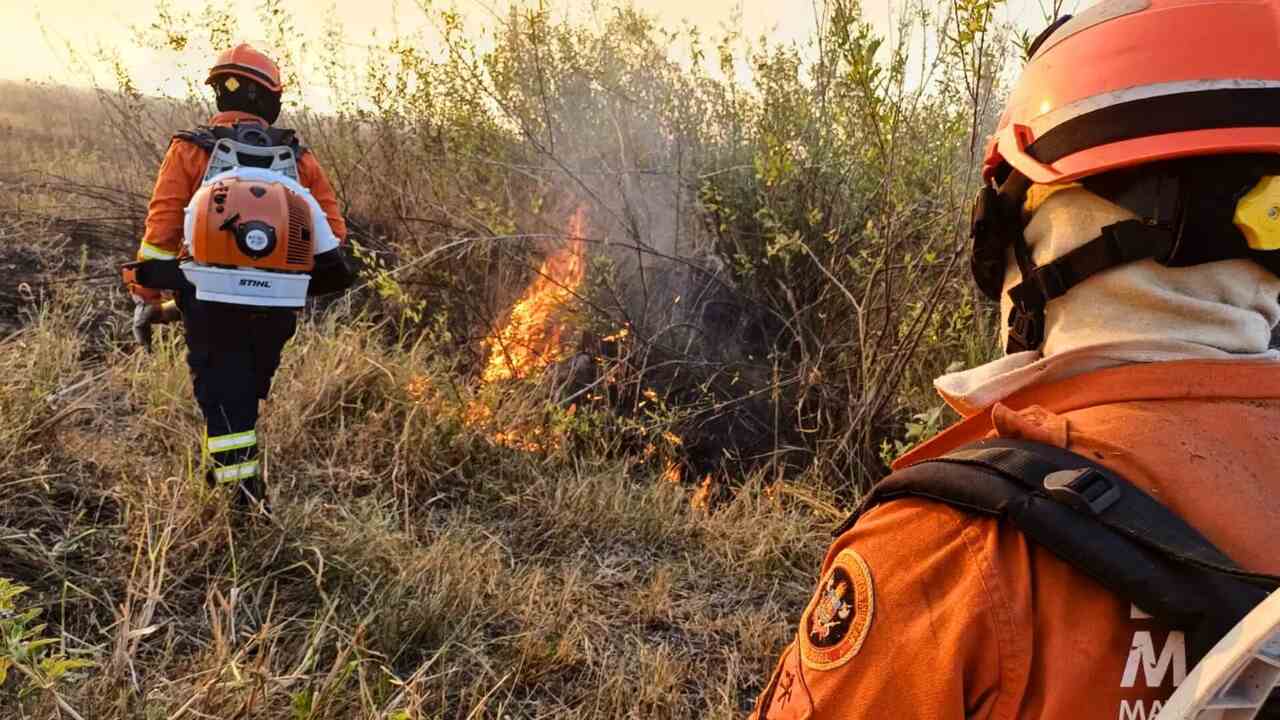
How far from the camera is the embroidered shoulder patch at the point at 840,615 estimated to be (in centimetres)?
87

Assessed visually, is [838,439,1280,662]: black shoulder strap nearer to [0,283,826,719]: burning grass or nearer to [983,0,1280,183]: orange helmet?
[983,0,1280,183]: orange helmet

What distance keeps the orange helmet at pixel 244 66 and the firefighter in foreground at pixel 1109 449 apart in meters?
3.18

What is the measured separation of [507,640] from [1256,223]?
7.75 ft

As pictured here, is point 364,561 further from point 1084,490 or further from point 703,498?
point 1084,490

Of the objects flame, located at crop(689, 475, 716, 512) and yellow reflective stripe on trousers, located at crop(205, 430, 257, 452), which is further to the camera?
flame, located at crop(689, 475, 716, 512)

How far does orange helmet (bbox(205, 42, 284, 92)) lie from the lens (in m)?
3.15

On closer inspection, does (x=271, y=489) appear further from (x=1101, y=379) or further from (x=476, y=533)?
(x=1101, y=379)

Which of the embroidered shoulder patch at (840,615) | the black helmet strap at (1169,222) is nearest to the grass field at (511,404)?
the embroidered shoulder patch at (840,615)

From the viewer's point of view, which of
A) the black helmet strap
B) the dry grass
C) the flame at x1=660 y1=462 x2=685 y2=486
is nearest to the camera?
the black helmet strap

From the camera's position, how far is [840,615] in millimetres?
901

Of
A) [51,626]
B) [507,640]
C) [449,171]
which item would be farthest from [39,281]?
[507,640]

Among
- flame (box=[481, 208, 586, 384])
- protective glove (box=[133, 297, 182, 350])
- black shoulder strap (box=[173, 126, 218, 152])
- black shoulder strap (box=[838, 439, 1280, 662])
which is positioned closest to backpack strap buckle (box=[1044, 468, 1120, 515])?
black shoulder strap (box=[838, 439, 1280, 662])

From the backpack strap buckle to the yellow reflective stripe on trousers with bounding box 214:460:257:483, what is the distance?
9.82 ft

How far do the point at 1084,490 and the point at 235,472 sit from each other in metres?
3.08
